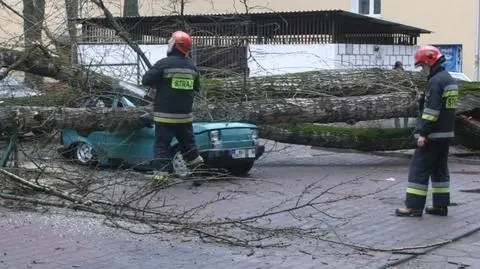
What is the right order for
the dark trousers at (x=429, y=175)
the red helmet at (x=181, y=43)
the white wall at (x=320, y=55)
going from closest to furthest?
the dark trousers at (x=429, y=175) < the red helmet at (x=181, y=43) < the white wall at (x=320, y=55)

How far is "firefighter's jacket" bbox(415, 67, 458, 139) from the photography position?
26.1 feet

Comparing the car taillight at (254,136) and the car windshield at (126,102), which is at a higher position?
the car windshield at (126,102)

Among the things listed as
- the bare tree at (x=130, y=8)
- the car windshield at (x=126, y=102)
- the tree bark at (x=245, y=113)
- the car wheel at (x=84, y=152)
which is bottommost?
the car wheel at (x=84, y=152)

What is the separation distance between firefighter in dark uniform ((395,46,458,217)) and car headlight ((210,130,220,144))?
3.07 metres

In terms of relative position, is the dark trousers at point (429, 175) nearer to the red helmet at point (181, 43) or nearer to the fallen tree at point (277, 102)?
the red helmet at point (181, 43)

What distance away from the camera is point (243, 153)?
34.7 ft

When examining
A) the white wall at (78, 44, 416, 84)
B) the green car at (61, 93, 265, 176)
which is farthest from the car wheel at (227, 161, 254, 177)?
the white wall at (78, 44, 416, 84)

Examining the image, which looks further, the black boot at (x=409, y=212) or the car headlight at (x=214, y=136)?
the car headlight at (x=214, y=136)

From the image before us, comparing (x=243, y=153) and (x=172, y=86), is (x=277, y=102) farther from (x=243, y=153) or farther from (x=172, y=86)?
(x=172, y=86)

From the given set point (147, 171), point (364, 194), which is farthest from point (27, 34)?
point (364, 194)

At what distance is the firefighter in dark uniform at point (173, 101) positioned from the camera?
9.48 meters

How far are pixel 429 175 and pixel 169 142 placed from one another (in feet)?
10.6

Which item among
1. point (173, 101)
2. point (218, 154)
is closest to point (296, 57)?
point (218, 154)

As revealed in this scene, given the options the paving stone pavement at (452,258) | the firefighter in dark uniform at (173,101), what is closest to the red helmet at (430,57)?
the paving stone pavement at (452,258)
